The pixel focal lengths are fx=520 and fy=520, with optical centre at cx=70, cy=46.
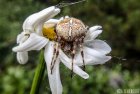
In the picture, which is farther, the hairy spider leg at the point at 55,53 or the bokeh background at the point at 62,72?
the bokeh background at the point at 62,72

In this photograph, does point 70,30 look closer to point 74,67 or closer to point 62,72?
point 74,67

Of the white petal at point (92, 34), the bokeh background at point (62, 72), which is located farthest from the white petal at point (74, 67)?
the bokeh background at point (62, 72)

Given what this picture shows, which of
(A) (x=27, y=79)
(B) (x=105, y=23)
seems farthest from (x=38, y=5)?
(B) (x=105, y=23)

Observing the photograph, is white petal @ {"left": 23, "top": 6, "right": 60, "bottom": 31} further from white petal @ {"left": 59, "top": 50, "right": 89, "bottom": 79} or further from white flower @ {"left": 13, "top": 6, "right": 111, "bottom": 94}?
white petal @ {"left": 59, "top": 50, "right": 89, "bottom": 79}

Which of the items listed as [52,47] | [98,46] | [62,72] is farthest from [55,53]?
[62,72]

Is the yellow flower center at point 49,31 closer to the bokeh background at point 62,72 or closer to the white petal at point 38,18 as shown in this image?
the white petal at point 38,18

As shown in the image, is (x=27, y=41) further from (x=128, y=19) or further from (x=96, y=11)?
(x=128, y=19)
